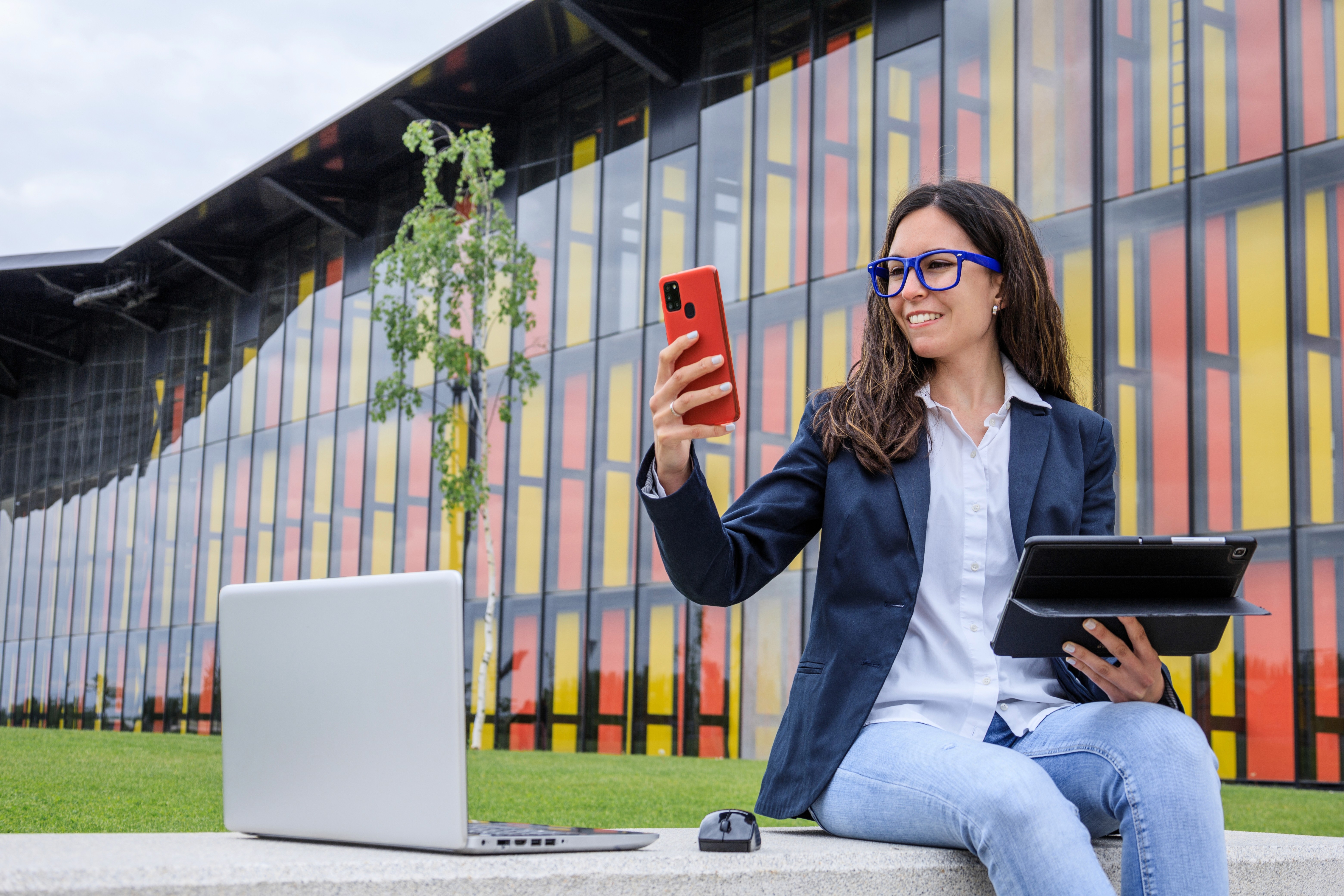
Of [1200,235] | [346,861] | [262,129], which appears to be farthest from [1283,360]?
[262,129]

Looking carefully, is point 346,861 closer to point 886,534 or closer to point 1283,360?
point 886,534

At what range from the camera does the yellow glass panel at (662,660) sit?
15.1 metres

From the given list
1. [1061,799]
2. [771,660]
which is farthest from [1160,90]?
[1061,799]

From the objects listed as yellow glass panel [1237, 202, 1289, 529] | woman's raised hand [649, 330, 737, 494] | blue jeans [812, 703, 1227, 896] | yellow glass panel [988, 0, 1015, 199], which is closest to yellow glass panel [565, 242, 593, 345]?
yellow glass panel [988, 0, 1015, 199]

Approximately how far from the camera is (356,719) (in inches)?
Answer: 73.2

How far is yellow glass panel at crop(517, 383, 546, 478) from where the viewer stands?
1733 centimetres

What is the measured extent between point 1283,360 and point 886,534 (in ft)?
30.7

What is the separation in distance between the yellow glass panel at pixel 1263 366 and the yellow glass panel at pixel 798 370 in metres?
4.92

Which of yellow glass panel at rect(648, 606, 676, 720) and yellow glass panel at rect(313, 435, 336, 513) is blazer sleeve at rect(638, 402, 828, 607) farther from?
yellow glass panel at rect(313, 435, 336, 513)

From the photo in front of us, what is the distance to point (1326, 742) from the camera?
9906 millimetres

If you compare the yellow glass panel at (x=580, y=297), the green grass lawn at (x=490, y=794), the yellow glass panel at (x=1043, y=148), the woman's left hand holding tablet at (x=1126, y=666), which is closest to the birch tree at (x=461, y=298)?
the yellow glass panel at (x=580, y=297)

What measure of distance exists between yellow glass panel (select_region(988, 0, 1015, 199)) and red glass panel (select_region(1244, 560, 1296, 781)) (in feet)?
15.1

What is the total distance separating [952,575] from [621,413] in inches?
559

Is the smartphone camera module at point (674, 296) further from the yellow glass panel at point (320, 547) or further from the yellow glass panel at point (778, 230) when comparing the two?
the yellow glass panel at point (320, 547)
